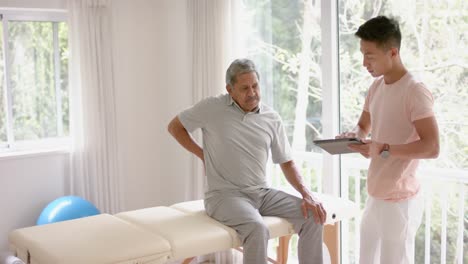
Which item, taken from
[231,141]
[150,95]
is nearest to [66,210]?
[150,95]

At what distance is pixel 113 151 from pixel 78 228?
1.75m

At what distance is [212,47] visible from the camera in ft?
12.9

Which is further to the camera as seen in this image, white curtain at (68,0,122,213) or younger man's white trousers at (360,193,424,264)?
white curtain at (68,0,122,213)

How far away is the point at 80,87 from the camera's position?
13.3 ft

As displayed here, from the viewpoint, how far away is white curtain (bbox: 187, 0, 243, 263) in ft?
12.7

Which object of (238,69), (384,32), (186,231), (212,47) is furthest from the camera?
(212,47)

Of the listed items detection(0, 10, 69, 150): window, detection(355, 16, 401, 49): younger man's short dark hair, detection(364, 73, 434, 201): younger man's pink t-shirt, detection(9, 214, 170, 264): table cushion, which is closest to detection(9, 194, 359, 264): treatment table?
detection(9, 214, 170, 264): table cushion

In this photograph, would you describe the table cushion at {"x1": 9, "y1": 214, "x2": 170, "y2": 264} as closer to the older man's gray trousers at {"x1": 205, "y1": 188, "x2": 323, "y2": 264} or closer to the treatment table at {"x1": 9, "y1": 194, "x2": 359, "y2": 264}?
the treatment table at {"x1": 9, "y1": 194, "x2": 359, "y2": 264}

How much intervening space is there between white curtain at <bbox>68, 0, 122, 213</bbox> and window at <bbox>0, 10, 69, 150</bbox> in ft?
0.74

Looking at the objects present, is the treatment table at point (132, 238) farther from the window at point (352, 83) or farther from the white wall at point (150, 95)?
the white wall at point (150, 95)

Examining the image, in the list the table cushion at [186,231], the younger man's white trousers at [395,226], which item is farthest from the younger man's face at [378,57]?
the table cushion at [186,231]

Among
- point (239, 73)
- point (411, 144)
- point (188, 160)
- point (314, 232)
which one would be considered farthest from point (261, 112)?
point (188, 160)

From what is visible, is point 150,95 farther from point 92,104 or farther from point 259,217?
point 259,217

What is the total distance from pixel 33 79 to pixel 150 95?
89cm
